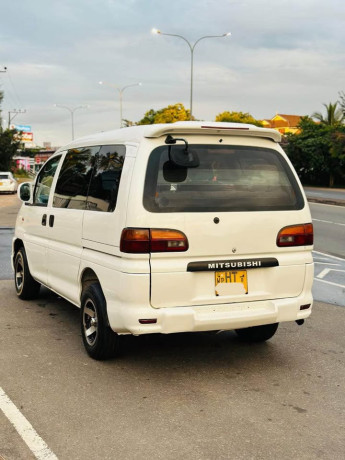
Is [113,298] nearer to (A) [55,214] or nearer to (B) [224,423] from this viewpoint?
(B) [224,423]

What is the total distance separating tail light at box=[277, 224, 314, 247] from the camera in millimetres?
4785

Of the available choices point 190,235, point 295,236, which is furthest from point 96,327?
point 295,236

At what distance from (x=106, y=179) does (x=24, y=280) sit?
263 centimetres

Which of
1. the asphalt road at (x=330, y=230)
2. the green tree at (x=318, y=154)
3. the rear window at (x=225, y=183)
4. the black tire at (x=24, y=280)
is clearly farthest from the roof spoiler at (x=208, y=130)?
the green tree at (x=318, y=154)

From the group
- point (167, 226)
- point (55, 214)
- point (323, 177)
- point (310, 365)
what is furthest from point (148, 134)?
point (323, 177)

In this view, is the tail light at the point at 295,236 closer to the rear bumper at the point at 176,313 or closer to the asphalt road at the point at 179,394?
the rear bumper at the point at 176,313

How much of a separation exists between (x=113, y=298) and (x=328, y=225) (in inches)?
546

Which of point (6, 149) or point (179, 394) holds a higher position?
point (6, 149)

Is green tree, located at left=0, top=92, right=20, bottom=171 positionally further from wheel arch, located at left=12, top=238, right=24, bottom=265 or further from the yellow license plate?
the yellow license plate

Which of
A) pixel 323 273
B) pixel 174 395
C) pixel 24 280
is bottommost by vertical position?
pixel 323 273

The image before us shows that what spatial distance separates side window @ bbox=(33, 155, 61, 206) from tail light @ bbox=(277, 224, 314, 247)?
2.65m

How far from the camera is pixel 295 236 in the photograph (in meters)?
4.85

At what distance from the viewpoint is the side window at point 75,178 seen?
5.39m

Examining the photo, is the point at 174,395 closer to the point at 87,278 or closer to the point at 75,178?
the point at 87,278
